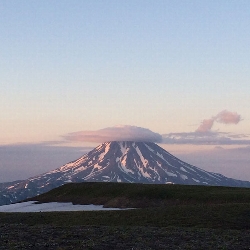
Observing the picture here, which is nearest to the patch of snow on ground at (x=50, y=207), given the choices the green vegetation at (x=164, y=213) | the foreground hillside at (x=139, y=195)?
the foreground hillside at (x=139, y=195)

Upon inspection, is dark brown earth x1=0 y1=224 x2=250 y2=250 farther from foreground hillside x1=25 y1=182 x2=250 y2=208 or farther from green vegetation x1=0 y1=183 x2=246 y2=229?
foreground hillside x1=25 y1=182 x2=250 y2=208

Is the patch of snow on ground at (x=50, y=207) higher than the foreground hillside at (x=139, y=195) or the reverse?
the reverse

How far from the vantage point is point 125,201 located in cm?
7200

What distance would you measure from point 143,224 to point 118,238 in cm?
1207

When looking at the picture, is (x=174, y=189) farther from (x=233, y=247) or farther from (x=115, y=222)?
(x=233, y=247)

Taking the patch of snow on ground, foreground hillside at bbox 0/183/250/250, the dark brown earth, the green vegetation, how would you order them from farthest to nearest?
the patch of snow on ground < the green vegetation < foreground hillside at bbox 0/183/250/250 < the dark brown earth

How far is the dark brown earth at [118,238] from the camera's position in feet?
93.6

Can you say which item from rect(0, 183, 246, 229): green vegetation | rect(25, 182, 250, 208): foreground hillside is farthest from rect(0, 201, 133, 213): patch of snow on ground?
rect(0, 183, 246, 229): green vegetation

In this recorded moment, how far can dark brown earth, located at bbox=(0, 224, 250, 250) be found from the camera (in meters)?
28.5

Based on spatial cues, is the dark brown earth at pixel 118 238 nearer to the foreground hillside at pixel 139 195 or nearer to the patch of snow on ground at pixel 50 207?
the foreground hillside at pixel 139 195

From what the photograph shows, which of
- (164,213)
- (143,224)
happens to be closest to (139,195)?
(164,213)

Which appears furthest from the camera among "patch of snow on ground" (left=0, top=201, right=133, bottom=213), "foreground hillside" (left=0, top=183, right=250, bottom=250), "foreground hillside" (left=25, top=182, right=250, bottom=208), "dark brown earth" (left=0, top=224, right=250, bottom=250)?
"patch of snow on ground" (left=0, top=201, right=133, bottom=213)

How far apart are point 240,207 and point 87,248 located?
92.7ft

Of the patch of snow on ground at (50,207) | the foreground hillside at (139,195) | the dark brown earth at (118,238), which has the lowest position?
the patch of snow on ground at (50,207)
